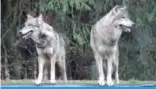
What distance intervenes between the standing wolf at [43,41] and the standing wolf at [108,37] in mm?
582

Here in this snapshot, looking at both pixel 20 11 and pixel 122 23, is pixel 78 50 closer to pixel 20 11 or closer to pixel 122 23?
pixel 20 11

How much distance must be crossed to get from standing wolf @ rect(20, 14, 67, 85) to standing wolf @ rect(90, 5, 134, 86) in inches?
22.9

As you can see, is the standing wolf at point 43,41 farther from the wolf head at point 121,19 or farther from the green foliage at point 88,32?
the green foliage at point 88,32

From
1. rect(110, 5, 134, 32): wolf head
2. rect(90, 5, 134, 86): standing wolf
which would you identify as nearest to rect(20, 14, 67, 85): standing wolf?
rect(90, 5, 134, 86): standing wolf

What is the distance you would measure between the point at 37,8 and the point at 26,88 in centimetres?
458

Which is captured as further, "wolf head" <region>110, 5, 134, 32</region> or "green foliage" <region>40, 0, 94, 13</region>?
"green foliage" <region>40, 0, 94, 13</region>

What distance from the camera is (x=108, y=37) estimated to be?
24.5 feet

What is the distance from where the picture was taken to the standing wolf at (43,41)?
7344mm

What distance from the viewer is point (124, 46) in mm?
11664

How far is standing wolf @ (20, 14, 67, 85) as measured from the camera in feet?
24.1

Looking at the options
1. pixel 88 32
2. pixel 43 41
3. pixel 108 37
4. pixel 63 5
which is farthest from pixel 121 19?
pixel 88 32

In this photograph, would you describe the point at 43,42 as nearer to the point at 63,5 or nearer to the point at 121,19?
the point at 121,19

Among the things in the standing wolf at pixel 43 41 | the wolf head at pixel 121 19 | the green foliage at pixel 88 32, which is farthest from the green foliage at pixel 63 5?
the wolf head at pixel 121 19

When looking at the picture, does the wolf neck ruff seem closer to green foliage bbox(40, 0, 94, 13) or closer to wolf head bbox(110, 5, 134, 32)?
wolf head bbox(110, 5, 134, 32)
